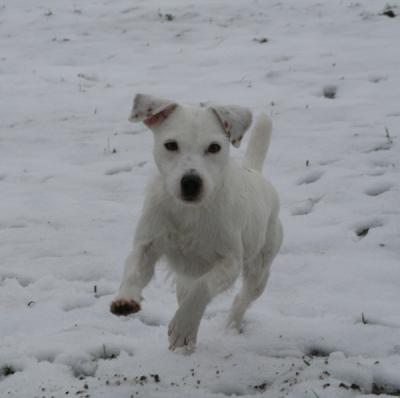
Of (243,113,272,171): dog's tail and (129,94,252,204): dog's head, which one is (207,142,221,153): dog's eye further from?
(243,113,272,171): dog's tail

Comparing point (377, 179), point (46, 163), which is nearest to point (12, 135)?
point (46, 163)

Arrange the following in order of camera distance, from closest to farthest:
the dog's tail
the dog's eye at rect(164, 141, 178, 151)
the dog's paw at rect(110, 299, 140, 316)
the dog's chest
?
the dog's paw at rect(110, 299, 140, 316) < the dog's eye at rect(164, 141, 178, 151) < the dog's chest < the dog's tail

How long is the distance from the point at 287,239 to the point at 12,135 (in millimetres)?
4241

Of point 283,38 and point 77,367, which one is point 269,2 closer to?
point 283,38

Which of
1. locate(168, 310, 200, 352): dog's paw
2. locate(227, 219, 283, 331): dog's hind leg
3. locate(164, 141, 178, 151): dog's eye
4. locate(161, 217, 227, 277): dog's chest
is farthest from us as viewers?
locate(227, 219, 283, 331): dog's hind leg

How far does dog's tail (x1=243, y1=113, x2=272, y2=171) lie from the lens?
4.95m

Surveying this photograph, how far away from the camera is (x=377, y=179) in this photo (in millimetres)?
6328

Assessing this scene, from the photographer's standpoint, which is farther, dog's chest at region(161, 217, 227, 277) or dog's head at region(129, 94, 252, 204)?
dog's chest at region(161, 217, 227, 277)

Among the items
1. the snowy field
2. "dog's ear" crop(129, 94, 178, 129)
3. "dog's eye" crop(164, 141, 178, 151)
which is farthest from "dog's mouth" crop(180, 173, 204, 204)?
the snowy field

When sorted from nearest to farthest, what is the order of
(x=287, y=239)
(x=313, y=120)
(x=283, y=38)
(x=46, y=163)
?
(x=287, y=239) < (x=46, y=163) < (x=313, y=120) < (x=283, y=38)

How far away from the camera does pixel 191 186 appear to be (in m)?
3.54

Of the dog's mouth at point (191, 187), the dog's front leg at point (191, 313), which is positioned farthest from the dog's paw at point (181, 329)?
the dog's mouth at point (191, 187)

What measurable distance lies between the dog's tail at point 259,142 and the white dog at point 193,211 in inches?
28.5

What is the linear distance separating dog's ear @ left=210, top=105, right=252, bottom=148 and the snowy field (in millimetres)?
1036
